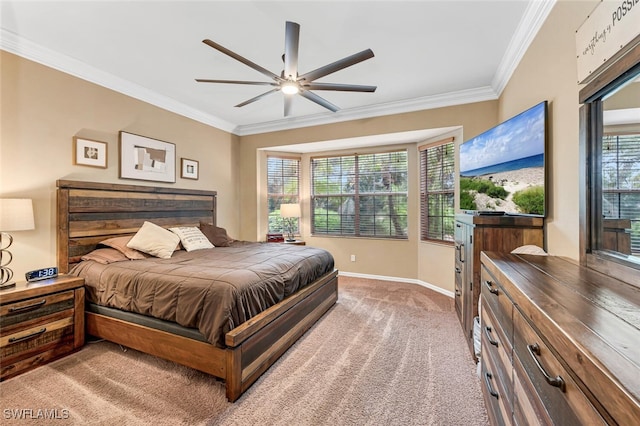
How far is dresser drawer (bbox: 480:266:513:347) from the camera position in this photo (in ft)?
3.71

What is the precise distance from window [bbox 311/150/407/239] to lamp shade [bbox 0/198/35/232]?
3.82m

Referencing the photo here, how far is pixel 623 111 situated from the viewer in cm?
116

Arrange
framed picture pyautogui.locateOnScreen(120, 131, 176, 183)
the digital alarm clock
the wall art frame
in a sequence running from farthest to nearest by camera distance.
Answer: the wall art frame < framed picture pyautogui.locateOnScreen(120, 131, 176, 183) < the digital alarm clock

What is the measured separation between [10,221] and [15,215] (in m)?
0.06

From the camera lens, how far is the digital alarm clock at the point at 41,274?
7.48 ft

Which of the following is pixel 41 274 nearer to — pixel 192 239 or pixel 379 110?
pixel 192 239

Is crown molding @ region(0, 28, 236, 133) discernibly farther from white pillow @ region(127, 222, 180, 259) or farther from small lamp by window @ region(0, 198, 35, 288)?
white pillow @ region(127, 222, 180, 259)

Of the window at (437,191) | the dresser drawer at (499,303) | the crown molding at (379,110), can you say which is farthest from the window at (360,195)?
the dresser drawer at (499,303)

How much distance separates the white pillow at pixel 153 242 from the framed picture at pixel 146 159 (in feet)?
2.59

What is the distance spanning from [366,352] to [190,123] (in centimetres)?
403

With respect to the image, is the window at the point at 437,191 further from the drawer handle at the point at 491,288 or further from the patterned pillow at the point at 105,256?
the patterned pillow at the point at 105,256

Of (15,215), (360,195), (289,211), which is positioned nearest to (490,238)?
(360,195)

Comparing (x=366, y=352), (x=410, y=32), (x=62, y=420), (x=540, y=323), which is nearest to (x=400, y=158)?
(x=410, y=32)

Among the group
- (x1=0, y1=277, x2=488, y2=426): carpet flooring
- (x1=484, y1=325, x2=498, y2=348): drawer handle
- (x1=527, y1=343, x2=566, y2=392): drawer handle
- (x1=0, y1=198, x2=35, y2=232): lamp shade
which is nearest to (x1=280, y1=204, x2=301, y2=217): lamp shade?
(x1=0, y1=277, x2=488, y2=426): carpet flooring
